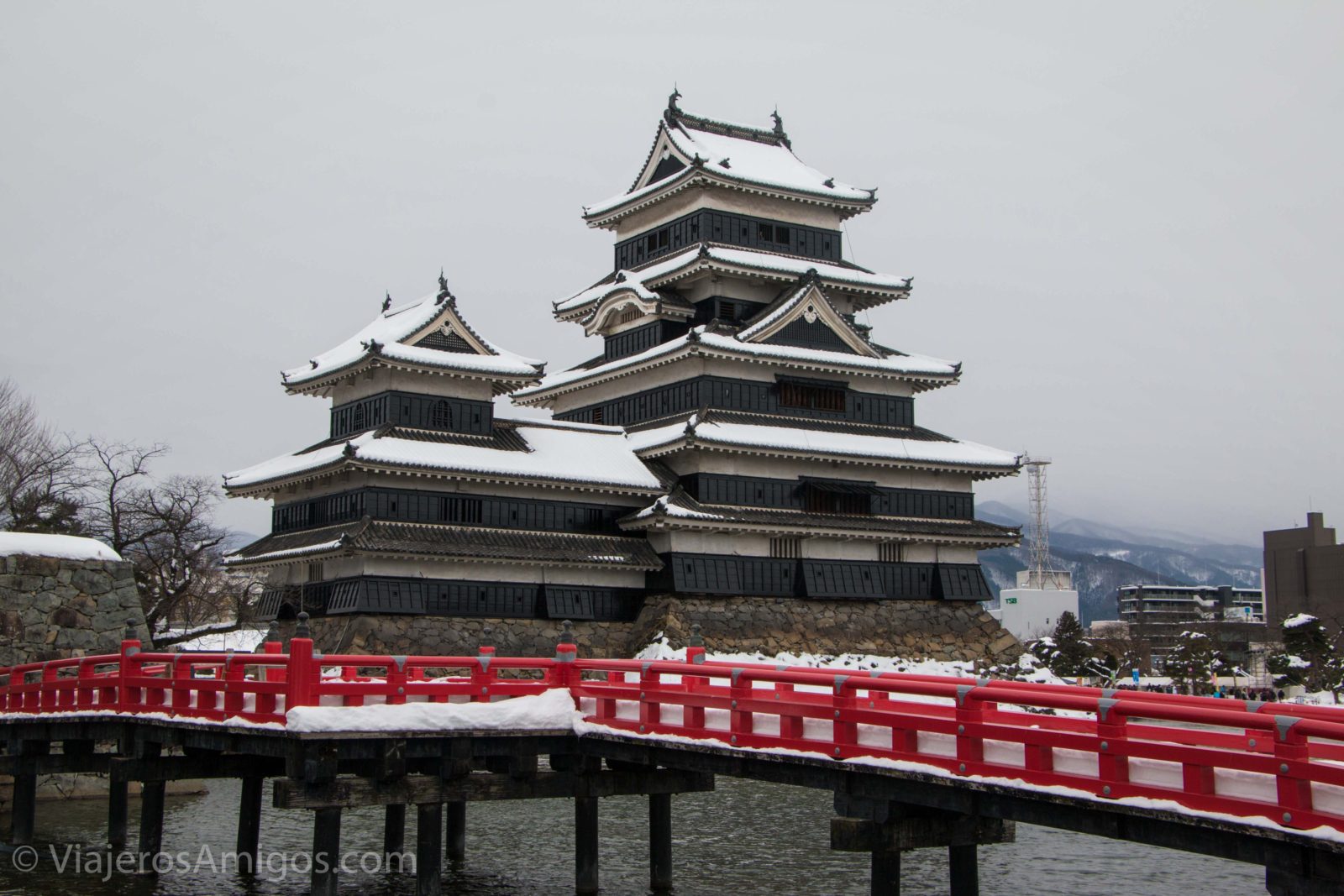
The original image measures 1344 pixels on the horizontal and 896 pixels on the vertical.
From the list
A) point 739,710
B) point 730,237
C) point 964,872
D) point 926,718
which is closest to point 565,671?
point 739,710

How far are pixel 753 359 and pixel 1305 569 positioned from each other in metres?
119

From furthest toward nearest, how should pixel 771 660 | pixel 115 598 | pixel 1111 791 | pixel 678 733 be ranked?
1. pixel 771 660
2. pixel 115 598
3. pixel 678 733
4. pixel 1111 791

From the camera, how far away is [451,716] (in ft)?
72.5

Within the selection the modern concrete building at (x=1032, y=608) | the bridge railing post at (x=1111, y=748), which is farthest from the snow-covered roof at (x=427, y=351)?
the modern concrete building at (x=1032, y=608)

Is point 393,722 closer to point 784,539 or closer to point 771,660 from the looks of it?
point 771,660

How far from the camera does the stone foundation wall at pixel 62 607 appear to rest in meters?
33.9

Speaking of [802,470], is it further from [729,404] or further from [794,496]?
[729,404]

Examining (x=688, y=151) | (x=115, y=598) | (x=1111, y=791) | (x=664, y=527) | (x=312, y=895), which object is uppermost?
(x=688, y=151)

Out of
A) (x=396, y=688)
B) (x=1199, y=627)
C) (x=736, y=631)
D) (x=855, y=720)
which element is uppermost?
(x=1199, y=627)

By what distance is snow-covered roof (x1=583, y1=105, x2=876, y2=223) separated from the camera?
62.7 metres

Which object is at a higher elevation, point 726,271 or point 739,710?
point 726,271

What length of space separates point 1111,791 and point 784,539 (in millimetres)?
43586

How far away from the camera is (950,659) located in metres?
59.5

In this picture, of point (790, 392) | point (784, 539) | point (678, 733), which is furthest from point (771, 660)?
point (678, 733)
